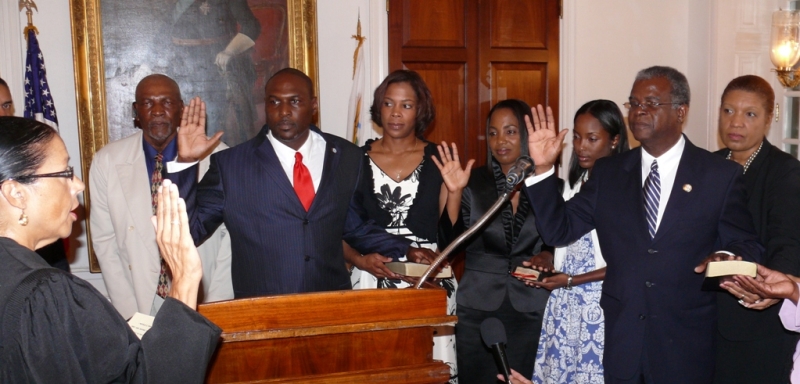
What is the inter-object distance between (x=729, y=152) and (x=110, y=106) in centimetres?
384

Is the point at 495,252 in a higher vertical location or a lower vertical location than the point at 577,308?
higher

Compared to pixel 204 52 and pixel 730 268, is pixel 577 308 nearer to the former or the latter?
pixel 730 268

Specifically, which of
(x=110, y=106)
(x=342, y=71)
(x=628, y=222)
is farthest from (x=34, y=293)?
(x=342, y=71)

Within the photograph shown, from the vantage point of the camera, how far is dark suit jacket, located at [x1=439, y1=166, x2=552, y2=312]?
11.9 ft

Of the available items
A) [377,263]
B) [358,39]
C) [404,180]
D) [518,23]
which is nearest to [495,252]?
[404,180]

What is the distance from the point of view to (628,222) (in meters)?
2.91

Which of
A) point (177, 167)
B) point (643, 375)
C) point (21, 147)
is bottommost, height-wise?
point (643, 375)

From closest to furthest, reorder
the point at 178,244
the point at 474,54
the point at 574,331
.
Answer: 1. the point at 178,244
2. the point at 574,331
3. the point at 474,54

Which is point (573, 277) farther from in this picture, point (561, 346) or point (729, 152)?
point (729, 152)

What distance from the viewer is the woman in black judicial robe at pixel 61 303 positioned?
151cm

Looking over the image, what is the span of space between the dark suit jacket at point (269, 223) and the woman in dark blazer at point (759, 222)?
155cm

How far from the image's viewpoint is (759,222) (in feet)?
10.5

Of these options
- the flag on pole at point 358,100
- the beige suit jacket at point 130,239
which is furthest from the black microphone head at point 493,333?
the flag on pole at point 358,100

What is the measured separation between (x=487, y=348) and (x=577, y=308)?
1.80ft
